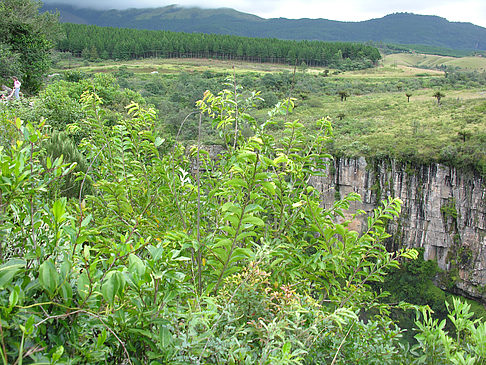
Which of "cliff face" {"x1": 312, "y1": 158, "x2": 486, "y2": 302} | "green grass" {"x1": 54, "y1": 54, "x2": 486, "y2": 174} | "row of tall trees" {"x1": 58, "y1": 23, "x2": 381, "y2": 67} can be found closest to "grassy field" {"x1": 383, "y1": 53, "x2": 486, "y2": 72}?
"row of tall trees" {"x1": 58, "y1": 23, "x2": 381, "y2": 67}

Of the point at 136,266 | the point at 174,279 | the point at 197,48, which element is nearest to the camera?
the point at 136,266

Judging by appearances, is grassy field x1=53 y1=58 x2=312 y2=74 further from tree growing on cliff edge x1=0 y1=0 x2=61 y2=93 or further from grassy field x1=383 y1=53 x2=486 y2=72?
grassy field x1=383 y1=53 x2=486 y2=72

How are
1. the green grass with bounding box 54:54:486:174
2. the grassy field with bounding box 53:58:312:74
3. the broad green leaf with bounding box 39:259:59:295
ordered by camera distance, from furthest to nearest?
the grassy field with bounding box 53:58:312:74 < the green grass with bounding box 54:54:486:174 < the broad green leaf with bounding box 39:259:59:295

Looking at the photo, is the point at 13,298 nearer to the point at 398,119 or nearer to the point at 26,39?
the point at 26,39

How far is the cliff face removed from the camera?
2356cm

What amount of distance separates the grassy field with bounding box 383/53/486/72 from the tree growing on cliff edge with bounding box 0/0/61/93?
8819 centimetres

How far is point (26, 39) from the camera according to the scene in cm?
2120

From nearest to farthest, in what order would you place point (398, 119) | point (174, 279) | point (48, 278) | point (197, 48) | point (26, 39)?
point (48, 278) → point (174, 279) → point (26, 39) → point (398, 119) → point (197, 48)

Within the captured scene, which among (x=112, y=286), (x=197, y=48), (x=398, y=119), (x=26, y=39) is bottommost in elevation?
(x=398, y=119)

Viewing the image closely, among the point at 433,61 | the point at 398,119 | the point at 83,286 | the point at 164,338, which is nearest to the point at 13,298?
the point at 83,286

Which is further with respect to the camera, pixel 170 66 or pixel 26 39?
pixel 170 66

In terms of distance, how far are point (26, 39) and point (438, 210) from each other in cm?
2972

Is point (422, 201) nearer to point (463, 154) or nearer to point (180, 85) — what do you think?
point (463, 154)

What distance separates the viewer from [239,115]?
9.60 feet
